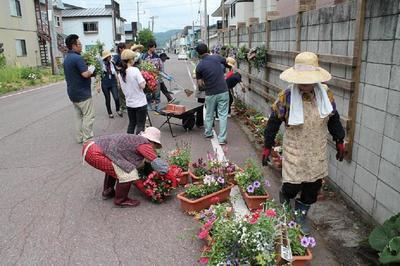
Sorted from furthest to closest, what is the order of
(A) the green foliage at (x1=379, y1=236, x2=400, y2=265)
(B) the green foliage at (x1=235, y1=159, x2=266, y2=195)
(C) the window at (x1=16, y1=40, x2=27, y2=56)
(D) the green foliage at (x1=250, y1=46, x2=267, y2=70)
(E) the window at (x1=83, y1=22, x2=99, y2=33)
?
1. (E) the window at (x1=83, y1=22, x2=99, y2=33)
2. (C) the window at (x1=16, y1=40, x2=27, y2=56)
3. (D) the green foliage at (x1=250, y1=46, x2=267, y2=70)
4. (B) the green foliage at (x1=235, y1=159, x2=266, y2=195)
5. (A) the green foliage at (x1=379, y1=236, x2=400, y2=265)

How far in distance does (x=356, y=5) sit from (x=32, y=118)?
9650mm

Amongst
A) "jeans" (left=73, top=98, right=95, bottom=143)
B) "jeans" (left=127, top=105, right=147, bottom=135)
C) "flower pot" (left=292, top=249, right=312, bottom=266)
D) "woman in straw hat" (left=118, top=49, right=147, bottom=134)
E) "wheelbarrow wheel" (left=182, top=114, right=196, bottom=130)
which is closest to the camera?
"flower pot" (left=292, top=249, right=312, bottom=266)

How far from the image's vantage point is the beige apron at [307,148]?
3506 millimetres

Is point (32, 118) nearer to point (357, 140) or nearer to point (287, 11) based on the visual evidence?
point (357, 140)

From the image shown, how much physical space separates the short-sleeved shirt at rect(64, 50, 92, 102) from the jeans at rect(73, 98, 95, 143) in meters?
0.13

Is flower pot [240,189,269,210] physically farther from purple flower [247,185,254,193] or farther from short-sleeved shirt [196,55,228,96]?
short-sleeved shirt [196,55,228,96]

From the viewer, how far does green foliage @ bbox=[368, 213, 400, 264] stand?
2955mm

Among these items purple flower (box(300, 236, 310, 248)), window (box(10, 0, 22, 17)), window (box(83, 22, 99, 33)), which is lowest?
purple flower (box(300, 236, 310, 248))

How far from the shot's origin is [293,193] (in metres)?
3.88

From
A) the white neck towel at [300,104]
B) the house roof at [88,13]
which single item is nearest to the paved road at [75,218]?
the white neck towel at [300,104]

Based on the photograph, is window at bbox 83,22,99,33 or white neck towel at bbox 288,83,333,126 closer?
white neck towel at bbox 288,83,333,126

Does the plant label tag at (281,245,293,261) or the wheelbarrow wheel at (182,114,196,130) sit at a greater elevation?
the plant label tag at (281,245,293,261)

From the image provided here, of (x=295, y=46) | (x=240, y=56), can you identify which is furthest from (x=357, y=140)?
(x=240, y=56)

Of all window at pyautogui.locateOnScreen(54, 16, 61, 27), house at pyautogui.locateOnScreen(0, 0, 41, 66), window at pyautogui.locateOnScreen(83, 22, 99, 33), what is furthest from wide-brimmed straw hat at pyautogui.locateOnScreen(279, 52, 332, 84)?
window at pyautogui.locateOnScreen(83, 22, 99, 33)
